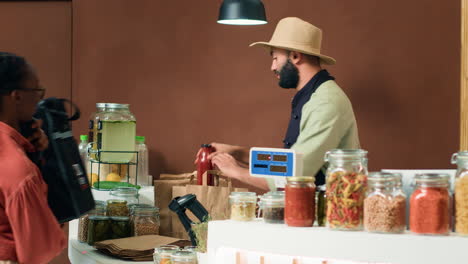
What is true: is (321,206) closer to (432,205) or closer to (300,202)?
(300,202)

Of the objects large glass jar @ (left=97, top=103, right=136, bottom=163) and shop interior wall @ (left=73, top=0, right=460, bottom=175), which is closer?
large glass jar @ (left=97, top=103, right=136, bottom=163)

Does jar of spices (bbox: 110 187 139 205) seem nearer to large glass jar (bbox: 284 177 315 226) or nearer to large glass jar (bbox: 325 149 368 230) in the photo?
large glass jar (bbox: 284 177 315 226)

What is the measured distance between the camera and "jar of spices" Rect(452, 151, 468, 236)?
5.85 ft

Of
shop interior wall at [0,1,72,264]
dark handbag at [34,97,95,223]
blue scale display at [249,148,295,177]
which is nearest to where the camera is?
blue scale display at [249,148,295,177]

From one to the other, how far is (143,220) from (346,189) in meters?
1.44

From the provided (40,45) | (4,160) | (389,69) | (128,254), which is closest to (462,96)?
(389,69)

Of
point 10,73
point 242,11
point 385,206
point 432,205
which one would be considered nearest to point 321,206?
point 385,206

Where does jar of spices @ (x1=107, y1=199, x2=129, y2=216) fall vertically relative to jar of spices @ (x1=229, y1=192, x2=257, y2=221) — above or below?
below

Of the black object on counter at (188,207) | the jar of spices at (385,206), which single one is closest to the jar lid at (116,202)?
the black object on counter at (188,207)

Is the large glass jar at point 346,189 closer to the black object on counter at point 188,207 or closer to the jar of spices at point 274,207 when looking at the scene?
the jar of spices at point 274,207

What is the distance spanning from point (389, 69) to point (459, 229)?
2434mm

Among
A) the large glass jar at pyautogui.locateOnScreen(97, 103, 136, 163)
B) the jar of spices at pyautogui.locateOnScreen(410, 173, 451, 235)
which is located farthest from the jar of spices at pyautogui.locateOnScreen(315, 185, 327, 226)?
the large glass jar at pyautogui.locateOnScreen(97, 103, 136, 163)

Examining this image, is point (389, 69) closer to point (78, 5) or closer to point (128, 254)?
point (128, 254)

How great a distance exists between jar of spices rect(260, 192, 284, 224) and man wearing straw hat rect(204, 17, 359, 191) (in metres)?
0.84
